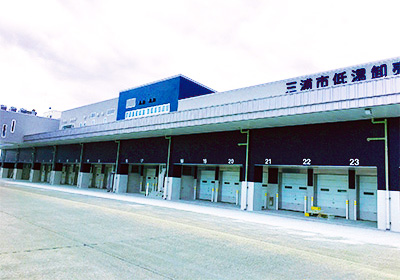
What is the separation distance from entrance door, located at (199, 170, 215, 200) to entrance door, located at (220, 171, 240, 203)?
119 cm

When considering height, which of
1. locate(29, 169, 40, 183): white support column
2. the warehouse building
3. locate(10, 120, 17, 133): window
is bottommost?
locate(29, 169, 40, 183): white support column

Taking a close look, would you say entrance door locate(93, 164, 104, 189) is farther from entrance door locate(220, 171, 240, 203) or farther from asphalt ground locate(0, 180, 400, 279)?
asphalt ground locate(0, 180, 400, 279)

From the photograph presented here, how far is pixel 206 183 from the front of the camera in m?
28.5

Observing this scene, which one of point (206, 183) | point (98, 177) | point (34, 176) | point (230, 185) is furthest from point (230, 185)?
point (34, 176)

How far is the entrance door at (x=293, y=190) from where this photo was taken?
851 inches

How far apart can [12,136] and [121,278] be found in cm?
4625

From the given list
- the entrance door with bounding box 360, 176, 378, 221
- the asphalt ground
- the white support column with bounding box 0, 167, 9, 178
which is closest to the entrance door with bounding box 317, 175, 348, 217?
the entrance door with bounding box 360, 176, 378, 221

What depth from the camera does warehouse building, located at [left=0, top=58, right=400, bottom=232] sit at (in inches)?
581

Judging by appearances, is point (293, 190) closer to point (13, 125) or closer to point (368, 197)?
point (368, 197)

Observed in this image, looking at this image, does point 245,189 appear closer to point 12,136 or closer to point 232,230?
point 232,230

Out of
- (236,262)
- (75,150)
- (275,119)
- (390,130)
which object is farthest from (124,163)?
(236,262)

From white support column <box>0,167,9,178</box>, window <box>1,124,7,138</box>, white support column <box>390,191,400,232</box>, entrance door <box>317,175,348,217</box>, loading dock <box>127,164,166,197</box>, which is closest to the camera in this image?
white support column <box>390,191,400,232</box>

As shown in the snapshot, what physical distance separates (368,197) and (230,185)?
11.0m

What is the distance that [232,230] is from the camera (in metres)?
11.8
